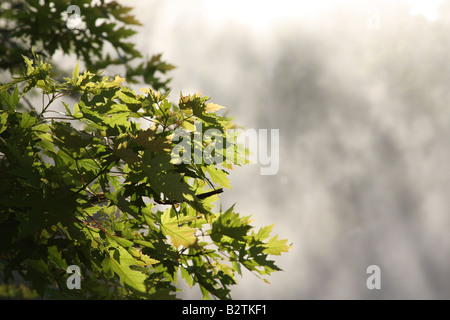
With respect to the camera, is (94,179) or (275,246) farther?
(275,246)

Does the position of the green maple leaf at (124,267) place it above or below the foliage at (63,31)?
below

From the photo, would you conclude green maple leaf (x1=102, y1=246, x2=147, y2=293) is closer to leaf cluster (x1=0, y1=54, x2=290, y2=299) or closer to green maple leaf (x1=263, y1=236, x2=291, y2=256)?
leaf cluster (x1=0, y1=54, x2=290, y2=299)

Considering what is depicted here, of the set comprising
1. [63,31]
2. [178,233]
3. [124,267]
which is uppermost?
[63,31]

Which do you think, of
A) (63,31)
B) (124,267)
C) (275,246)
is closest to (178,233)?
(124,267)

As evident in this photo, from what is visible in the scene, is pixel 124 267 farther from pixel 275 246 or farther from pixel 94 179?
pixel 275 246

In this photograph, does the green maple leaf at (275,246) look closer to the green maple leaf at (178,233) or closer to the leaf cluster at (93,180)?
the leaf cluster at (93,180)

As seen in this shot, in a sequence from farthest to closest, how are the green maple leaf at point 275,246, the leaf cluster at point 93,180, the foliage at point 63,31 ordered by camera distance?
the foliage at point 63,31, the green maple leaf at point 275,246, the leaf cluster at point 93,180

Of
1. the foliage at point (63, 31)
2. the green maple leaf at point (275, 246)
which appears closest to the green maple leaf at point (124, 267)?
the green maple leaf at point (275, 246)

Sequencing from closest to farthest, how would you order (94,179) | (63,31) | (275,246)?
1. (94,179)
2. (275,246)
3. (63,31)

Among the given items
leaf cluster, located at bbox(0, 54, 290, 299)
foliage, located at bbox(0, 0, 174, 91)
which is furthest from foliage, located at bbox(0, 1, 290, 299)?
foliage, located at bbox(0, 0, 174, 91)

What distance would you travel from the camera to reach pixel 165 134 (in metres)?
1.68

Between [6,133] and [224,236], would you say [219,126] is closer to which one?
[224,236]
